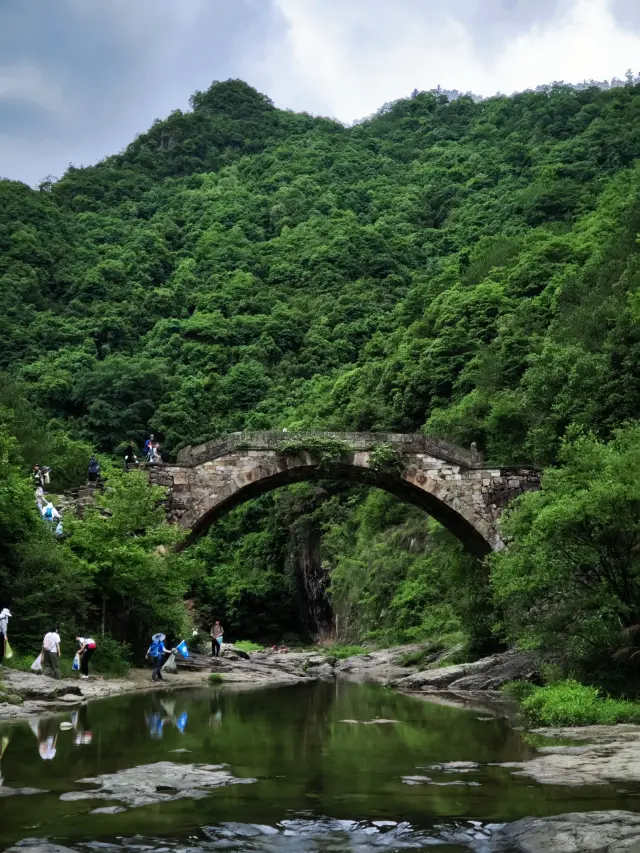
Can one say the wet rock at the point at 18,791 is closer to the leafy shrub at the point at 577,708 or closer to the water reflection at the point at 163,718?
the water reflection at the point at 163,718

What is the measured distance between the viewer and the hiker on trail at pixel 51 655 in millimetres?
20047

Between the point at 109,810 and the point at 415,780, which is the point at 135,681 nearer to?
the point at 415,780

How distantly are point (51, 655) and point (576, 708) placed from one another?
1072 centimetres

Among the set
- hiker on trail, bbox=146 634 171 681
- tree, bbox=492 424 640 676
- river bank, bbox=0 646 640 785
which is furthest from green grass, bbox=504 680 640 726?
hiker on trail, bbox=146 634 171 681

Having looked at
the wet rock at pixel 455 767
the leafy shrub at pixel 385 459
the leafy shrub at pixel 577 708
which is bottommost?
the wet rock at pixel 455 767

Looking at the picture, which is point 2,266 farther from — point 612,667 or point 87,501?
point 612,667

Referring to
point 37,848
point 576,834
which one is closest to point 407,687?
point 576,834

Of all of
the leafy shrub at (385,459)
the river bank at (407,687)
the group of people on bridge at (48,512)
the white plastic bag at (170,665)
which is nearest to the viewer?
the river bank at (407,687)

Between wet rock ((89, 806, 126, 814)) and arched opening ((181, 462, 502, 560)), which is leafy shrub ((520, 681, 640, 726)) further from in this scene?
arched opening ((181, 462, 502, 560))

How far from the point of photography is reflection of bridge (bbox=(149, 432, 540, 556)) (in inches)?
1225

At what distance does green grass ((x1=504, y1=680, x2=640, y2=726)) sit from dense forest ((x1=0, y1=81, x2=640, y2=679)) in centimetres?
131

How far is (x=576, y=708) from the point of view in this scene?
609 inches

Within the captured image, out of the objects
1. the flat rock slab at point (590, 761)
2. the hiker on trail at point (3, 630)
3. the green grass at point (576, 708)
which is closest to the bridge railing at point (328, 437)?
the hiker on trail at point (3, 630)

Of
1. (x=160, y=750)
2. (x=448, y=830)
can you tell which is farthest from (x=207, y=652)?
(x=448, y=830)
